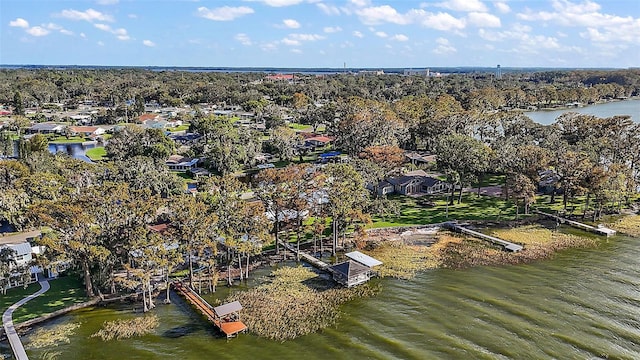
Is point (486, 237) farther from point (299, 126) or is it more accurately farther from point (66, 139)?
point (66, 139)

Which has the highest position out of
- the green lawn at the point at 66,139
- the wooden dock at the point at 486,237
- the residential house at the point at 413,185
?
the green lawn at the point at 66,139

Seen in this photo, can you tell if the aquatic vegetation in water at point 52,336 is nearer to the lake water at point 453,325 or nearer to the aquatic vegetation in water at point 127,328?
the lake water at point 453,325

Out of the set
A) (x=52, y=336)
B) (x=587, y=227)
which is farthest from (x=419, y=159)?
(x=52, y=336)

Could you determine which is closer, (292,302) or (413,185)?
(292,302)

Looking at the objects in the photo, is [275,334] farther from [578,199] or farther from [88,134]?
[88,134]

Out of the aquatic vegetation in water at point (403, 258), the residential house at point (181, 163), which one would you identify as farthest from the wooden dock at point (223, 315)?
the residential house at point (181, 163)
